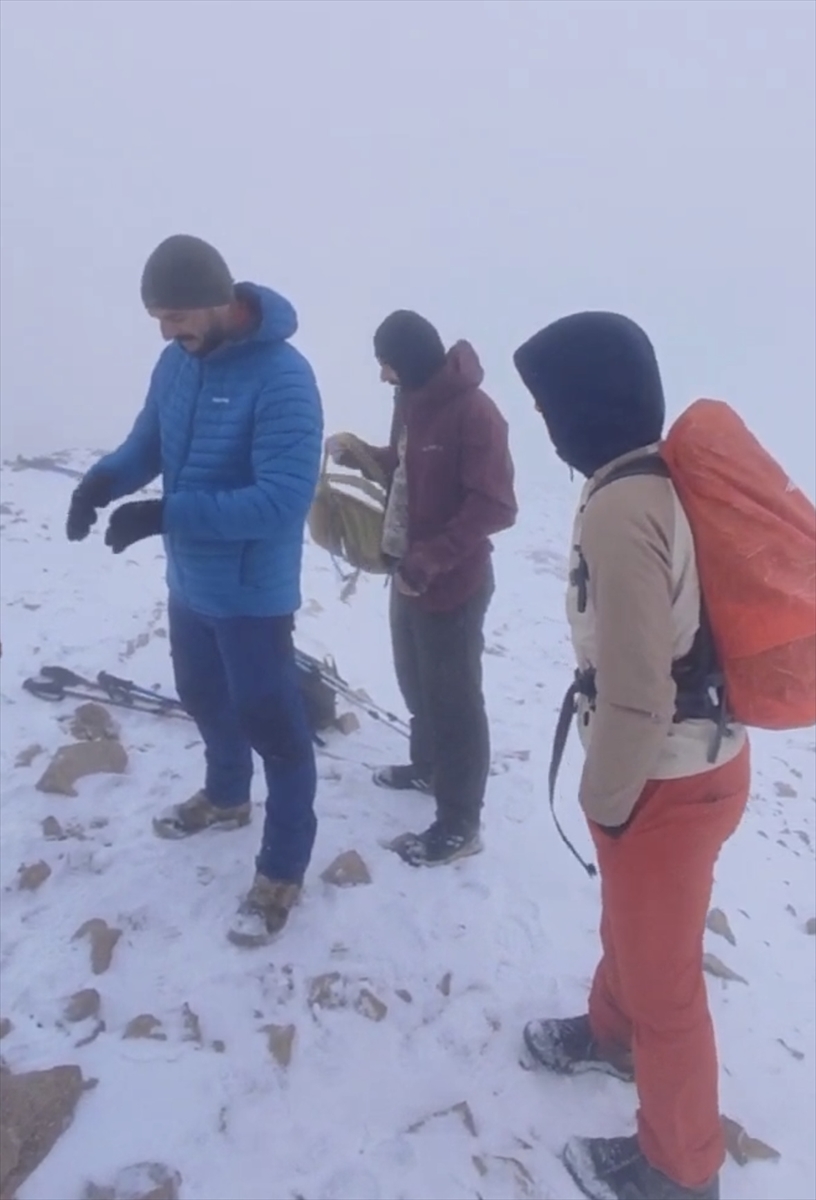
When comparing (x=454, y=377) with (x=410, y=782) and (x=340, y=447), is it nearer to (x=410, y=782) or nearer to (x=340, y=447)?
(x=340, y=447)

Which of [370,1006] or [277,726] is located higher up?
[277,726]

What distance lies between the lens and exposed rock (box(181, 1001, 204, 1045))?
127 inches

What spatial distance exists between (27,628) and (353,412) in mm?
26663

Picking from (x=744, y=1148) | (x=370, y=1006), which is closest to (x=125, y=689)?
(x=370, y=1006)

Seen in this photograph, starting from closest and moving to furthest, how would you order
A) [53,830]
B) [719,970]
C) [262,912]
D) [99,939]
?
[99,939] < [262,912] < [719,970] < [53,830]

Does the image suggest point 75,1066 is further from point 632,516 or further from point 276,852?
point 632,516

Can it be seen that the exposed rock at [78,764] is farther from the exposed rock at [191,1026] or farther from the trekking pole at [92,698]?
the exposed rock at [191,1026]

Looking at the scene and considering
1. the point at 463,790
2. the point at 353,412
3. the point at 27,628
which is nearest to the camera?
the point at 463,790

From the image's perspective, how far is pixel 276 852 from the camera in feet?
12.1

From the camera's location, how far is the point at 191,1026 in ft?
10.7

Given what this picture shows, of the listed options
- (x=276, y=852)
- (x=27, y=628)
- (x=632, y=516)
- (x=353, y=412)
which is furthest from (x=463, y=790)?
(x=353, y=412)

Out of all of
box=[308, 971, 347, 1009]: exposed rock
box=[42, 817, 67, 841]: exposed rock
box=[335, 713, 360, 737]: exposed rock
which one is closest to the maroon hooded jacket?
A: box=[308, 971, 347, 1009]: exposed rock

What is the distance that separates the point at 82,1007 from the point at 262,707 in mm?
1140

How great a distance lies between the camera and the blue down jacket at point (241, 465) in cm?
316
